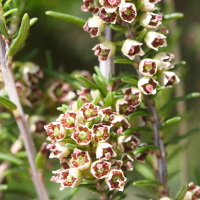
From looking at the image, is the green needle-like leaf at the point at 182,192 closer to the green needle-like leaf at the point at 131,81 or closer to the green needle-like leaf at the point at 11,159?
A: the green needle-like leaf at the point at 131,81

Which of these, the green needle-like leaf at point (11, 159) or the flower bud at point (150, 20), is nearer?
the flower bud at point (150, 20)

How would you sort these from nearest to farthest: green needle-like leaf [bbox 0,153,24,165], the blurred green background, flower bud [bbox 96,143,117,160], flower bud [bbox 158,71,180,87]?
flower bud [bbox 96,143,117,160], flower bud [bbox 158,71,180,87], green needle-like leaf [bbox 0,153,24,165], the blurred green background

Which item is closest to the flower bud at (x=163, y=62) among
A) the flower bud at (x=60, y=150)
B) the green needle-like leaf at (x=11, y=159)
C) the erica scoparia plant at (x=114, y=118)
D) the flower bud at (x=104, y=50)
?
the erica scoparia plant at (x=114, y=118)

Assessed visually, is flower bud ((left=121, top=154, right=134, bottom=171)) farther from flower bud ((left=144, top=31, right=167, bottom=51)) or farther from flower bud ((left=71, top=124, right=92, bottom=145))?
flower bud ((left=144, top=31, right=167, bottom=51))

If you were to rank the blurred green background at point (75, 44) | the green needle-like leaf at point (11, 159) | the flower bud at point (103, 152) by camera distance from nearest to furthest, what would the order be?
1. the flower bud at point (103, 152)
2. the green needle-like leaf at point (11, 159)
3. the blurred green background at point (75, 44)

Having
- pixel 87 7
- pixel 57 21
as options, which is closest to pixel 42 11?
pixel 57 21

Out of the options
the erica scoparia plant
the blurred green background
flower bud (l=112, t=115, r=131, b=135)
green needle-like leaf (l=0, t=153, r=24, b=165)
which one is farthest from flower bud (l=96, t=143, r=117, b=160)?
the blurred green background
